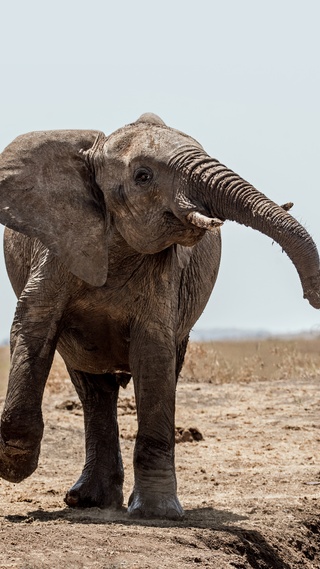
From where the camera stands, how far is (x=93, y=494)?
34.1 ft

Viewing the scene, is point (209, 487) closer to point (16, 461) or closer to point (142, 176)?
point (16, 461)

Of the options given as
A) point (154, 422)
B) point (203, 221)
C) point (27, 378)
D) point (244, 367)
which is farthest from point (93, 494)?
point (244, 367)

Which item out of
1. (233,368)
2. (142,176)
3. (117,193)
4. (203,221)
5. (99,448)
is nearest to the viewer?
(203,221)

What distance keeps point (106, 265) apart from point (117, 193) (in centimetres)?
44

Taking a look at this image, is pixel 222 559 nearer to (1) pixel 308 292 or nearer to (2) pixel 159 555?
(2) pixel 159 555

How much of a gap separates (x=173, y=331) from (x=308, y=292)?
69.4 inches

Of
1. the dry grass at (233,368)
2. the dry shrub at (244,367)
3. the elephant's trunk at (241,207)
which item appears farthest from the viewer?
the dry shrub at (244,367)

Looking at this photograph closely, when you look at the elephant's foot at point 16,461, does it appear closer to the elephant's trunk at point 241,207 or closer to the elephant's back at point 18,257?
the elephant's back at point 18,257

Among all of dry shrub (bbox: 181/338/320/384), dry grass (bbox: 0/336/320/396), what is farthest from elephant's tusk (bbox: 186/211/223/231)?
dry shrub (bbox: 181/338/320/384)

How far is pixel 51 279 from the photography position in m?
9.35

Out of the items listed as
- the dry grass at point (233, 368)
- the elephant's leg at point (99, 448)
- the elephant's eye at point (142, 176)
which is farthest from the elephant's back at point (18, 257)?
the dry grass at point (233, 368)

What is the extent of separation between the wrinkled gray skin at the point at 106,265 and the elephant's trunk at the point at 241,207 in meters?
0.03

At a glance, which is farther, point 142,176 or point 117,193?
point 117,193

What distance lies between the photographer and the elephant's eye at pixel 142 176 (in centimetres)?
895
